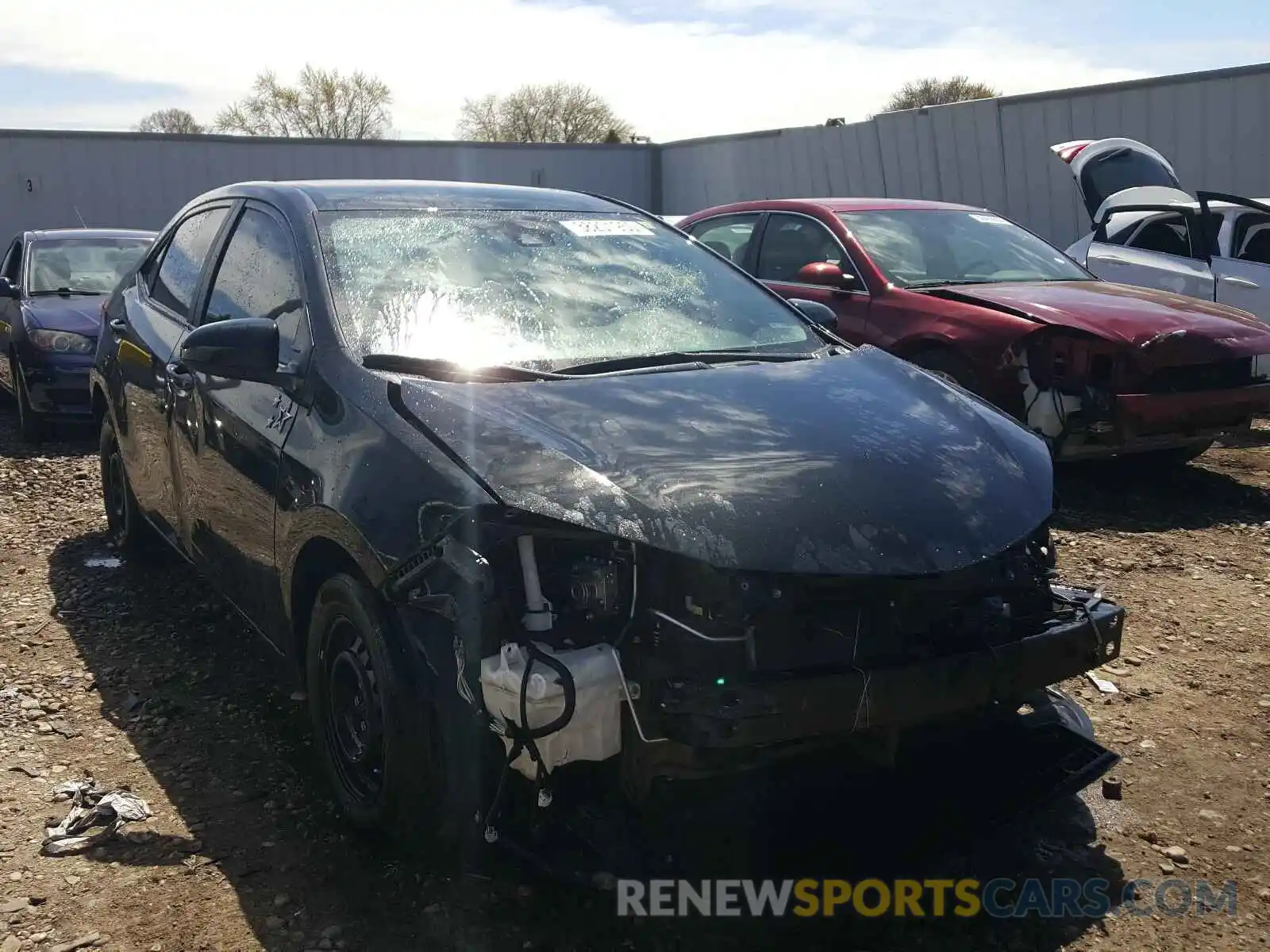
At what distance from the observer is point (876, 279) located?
6840mm

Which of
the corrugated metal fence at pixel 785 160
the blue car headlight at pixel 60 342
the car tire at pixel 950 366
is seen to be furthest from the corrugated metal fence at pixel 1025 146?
the blue car headlight at pixel 60 342

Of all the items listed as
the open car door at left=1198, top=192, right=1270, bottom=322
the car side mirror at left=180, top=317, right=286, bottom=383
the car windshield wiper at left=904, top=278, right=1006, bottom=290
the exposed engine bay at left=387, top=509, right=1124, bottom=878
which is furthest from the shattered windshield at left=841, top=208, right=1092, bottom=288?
the exposed engine bay at left=387, top=509, right=1124, bottom=878

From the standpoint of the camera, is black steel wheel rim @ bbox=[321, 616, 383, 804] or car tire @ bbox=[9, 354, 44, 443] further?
car tire @ bbox=[9, 354, 44, 443]

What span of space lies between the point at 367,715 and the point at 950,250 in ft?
18.1

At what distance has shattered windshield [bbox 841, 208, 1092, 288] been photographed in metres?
7.01

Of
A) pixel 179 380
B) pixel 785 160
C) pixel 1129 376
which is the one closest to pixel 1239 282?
pixel 1129 376

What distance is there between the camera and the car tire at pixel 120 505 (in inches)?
200

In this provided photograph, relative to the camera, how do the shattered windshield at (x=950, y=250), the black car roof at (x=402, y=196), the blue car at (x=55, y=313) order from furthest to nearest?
the blue car at (x=55, y=313) → the shattered windshield at (x=950, y=250) → the black car roof at (x=402, y=196)

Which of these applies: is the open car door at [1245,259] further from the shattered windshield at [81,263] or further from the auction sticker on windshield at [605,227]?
the shattered windshield at [81,263]

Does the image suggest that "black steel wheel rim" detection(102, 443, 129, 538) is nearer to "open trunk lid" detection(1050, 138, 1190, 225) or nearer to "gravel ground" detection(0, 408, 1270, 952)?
"gravel ground" detection(0, 408, 1270, 952)

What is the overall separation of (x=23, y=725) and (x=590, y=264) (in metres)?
2.30

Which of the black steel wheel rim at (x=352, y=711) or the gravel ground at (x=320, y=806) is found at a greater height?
the black steel wheel rim at (x=352, y=711)

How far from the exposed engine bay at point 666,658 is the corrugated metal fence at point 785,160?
12.0m

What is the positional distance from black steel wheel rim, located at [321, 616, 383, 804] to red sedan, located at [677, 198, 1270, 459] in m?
4.18
